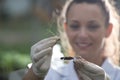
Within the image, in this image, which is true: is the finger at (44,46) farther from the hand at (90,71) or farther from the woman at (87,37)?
the woman at (87,37)

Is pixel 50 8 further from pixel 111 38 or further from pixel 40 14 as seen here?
pixel 111 38

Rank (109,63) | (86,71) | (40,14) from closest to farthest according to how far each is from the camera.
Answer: (86,71)
(109,63)
(40,14)

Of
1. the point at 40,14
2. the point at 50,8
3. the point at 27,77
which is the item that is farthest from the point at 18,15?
the point at 27,77

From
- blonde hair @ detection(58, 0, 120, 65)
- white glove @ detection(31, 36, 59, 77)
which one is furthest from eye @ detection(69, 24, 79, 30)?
white glove @ detection(31, 36, 59, 77)

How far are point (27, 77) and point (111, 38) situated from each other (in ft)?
2.11

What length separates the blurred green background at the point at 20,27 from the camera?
283 cm

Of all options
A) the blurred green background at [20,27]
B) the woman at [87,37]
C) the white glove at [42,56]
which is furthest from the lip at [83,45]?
the blurred green background at [20,27]

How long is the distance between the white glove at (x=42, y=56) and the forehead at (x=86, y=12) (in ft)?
1.50

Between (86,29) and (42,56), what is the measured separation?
51cm

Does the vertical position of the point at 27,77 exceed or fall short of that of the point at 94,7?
it falls short

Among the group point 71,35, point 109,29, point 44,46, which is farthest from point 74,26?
point 44,46

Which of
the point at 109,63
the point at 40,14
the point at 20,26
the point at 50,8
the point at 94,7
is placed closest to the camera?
the point at 109,63

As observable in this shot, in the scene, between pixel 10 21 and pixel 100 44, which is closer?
pixel 100 44

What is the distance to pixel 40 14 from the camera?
3.20 m
